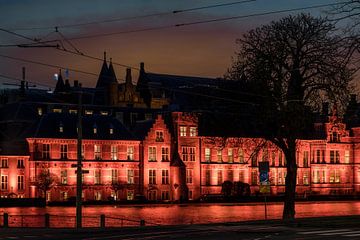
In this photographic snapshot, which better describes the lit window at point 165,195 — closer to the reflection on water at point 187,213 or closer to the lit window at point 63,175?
the lit window at point 63,175

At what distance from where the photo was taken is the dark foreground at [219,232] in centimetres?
3272

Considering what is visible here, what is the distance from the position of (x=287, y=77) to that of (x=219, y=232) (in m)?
17.5

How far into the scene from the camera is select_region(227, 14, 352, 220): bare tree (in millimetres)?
49594

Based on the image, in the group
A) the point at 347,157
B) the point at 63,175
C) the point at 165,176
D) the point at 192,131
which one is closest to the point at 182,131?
the point at 192,131

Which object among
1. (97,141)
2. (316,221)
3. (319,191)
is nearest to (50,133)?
(97,141)

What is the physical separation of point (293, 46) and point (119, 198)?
2531 inches

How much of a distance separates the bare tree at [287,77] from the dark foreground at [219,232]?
8043 mm

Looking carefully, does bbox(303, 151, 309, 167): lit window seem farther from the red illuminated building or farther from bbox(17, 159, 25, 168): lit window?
bbox(17, 159, 25, 168): lit window

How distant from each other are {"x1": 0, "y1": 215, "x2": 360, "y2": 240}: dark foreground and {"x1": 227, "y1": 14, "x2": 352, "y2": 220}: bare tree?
8.04m

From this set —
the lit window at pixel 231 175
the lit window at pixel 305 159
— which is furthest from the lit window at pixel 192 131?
the lit window at pixel 305 159

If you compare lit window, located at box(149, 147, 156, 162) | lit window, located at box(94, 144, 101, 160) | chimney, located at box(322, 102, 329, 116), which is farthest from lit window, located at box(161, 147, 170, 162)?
chimney, located at box(322, 102, 329, 116)

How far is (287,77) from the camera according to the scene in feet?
167

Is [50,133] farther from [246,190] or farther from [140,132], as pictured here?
[246,190]

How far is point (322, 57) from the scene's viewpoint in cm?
4966
